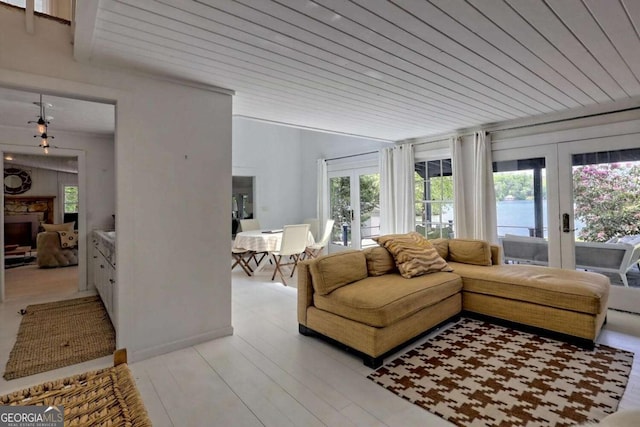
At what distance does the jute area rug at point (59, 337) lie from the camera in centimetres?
250

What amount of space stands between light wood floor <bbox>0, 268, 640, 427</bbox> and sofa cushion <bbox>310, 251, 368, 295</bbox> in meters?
0.53

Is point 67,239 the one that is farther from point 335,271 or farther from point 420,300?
point 420,300

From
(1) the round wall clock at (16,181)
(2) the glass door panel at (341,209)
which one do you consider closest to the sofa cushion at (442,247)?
(2) the glass door panel at (341,209)

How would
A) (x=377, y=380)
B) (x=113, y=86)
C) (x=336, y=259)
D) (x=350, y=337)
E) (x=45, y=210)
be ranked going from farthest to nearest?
(x=45, y=210), (x=336, y=259), (x=350, y=337), (x=113, y=86), (x=377, y=380)

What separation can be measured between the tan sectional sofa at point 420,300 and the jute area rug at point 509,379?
0.59ft

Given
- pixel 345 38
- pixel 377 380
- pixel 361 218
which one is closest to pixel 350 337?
pixel 377 380

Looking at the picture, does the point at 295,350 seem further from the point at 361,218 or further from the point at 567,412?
the point at 361,218

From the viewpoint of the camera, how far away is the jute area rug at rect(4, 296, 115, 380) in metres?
2.50

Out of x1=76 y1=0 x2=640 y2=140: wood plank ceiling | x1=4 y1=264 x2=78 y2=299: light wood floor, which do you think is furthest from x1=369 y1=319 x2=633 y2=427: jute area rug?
x1=4 y1=264 x2=78 y2=299: light wood floor

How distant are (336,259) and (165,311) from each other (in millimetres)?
1528

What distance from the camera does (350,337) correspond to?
2553mm

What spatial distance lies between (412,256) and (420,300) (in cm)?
67

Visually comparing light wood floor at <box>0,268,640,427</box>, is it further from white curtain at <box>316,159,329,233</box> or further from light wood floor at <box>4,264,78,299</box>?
white curtain at <box>316,159,329,233</box>

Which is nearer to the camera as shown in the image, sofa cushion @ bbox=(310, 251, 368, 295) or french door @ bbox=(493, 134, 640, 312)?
sofa cushion @ bbox=(310, 251, 368, 295)
